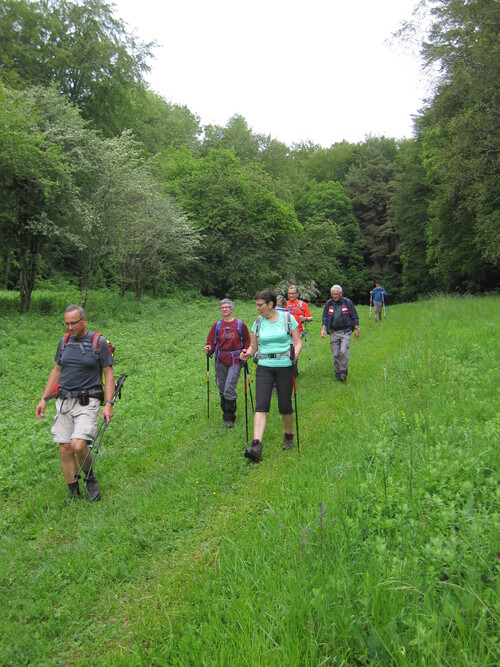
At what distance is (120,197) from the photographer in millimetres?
→ 19359

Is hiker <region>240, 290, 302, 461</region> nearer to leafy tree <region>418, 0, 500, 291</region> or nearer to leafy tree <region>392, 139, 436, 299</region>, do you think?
leafy tree <region>418, 0, 500, 291</region>

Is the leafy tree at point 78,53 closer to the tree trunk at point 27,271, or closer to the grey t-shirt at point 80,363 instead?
the tree trunk at point 27,271

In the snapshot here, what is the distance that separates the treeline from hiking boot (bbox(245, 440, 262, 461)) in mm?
13853

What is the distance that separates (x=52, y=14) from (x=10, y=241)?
21015mm

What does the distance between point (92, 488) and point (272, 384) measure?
100 inches

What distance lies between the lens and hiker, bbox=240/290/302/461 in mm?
5516

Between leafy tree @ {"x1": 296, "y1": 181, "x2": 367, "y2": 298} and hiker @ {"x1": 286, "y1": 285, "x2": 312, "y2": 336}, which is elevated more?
leafy tree @ {"x1": 296, "y1": 181, "x2": 367, "y2": 298}

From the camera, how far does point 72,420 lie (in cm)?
512

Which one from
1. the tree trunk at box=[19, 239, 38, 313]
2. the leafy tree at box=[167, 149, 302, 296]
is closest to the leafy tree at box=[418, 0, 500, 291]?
the leafy tree at box=[167, 149, 302, 296]

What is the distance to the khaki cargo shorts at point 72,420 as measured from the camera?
198 inches

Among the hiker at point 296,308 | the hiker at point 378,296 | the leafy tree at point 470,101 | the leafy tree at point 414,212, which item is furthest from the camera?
the leafy tree at point 414,212

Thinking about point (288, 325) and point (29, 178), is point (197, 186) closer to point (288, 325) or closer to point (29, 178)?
point (29, 178)

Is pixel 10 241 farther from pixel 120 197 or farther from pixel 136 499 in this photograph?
pixel 136 499

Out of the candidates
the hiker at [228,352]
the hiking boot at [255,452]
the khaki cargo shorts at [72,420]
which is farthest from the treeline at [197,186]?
the hiking boot at [255,452]
